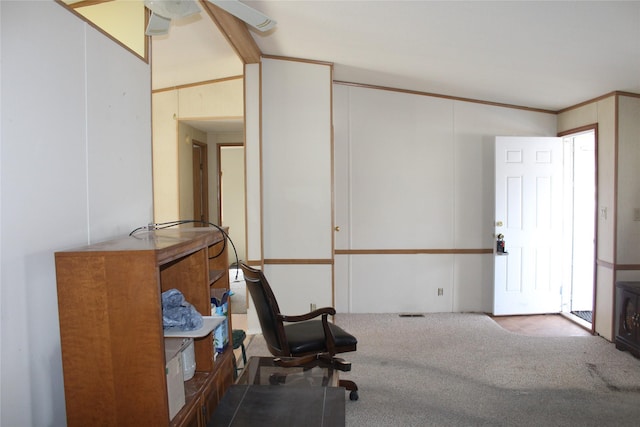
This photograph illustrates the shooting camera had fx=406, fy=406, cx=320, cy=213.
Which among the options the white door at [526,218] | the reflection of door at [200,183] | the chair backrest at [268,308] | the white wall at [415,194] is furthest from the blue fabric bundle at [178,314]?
the reflection of door at [200,183]

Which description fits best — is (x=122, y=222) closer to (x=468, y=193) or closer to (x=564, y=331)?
(x=468, y=193)

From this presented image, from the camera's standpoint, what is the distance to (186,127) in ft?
18.9

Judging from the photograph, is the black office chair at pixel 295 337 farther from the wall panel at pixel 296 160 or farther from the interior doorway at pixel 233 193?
the interior doorway at pixel 233 193

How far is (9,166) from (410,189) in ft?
12.9

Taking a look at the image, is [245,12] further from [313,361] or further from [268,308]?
[313,361]

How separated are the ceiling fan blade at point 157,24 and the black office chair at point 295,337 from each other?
135 centimetres

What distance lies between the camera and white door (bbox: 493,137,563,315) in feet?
14.7

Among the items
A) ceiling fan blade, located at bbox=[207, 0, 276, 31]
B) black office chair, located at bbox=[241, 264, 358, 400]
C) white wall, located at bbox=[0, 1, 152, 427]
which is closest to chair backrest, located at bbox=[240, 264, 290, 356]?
black office chair, located at bbox=[241, 264, 358, 400]

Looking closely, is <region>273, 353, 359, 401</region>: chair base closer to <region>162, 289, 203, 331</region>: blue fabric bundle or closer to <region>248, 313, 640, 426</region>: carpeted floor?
<region>248, 313, 640, 426</region>: carpeted floor

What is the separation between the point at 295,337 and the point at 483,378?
147cm

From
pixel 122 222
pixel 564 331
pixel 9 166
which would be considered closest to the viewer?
pixel 9 166

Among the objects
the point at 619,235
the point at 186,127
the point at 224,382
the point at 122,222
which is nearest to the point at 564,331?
the point at 619,235

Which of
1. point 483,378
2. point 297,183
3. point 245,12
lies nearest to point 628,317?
point 483,378

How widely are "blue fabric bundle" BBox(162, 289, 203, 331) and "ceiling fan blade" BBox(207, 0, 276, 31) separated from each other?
127 cm
